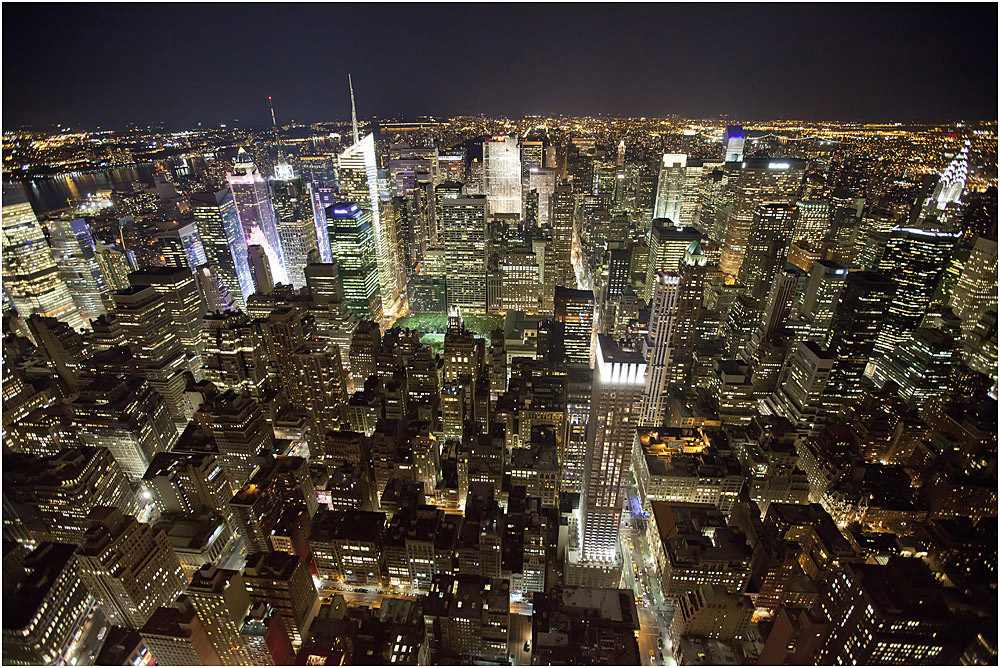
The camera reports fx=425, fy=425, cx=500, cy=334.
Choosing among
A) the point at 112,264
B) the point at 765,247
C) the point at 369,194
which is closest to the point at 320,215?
the point at 369,194

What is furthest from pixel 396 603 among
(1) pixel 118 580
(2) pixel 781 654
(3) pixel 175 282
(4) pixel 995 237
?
(4) pixel 995 237

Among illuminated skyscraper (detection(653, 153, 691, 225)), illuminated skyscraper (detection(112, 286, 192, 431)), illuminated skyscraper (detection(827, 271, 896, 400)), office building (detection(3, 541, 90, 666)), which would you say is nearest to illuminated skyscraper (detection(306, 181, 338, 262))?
illuminated skyscraper (detection(112, 286, 192, 431))

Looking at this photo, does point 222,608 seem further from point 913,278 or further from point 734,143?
point 734,143

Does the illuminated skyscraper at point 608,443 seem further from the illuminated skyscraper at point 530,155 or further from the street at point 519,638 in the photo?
the illuminated skyscraper at point 530,155

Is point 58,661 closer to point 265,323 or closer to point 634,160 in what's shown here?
point 265,323

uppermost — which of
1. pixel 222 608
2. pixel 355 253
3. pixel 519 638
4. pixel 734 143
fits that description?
pixel 734 143

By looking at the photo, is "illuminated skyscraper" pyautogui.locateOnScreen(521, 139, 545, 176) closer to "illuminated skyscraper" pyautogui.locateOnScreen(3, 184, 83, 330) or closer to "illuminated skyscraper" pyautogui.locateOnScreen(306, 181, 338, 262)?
"illuminated skyscraper" pyautogui.locateOnScreen(306, 181, 338, 262)
